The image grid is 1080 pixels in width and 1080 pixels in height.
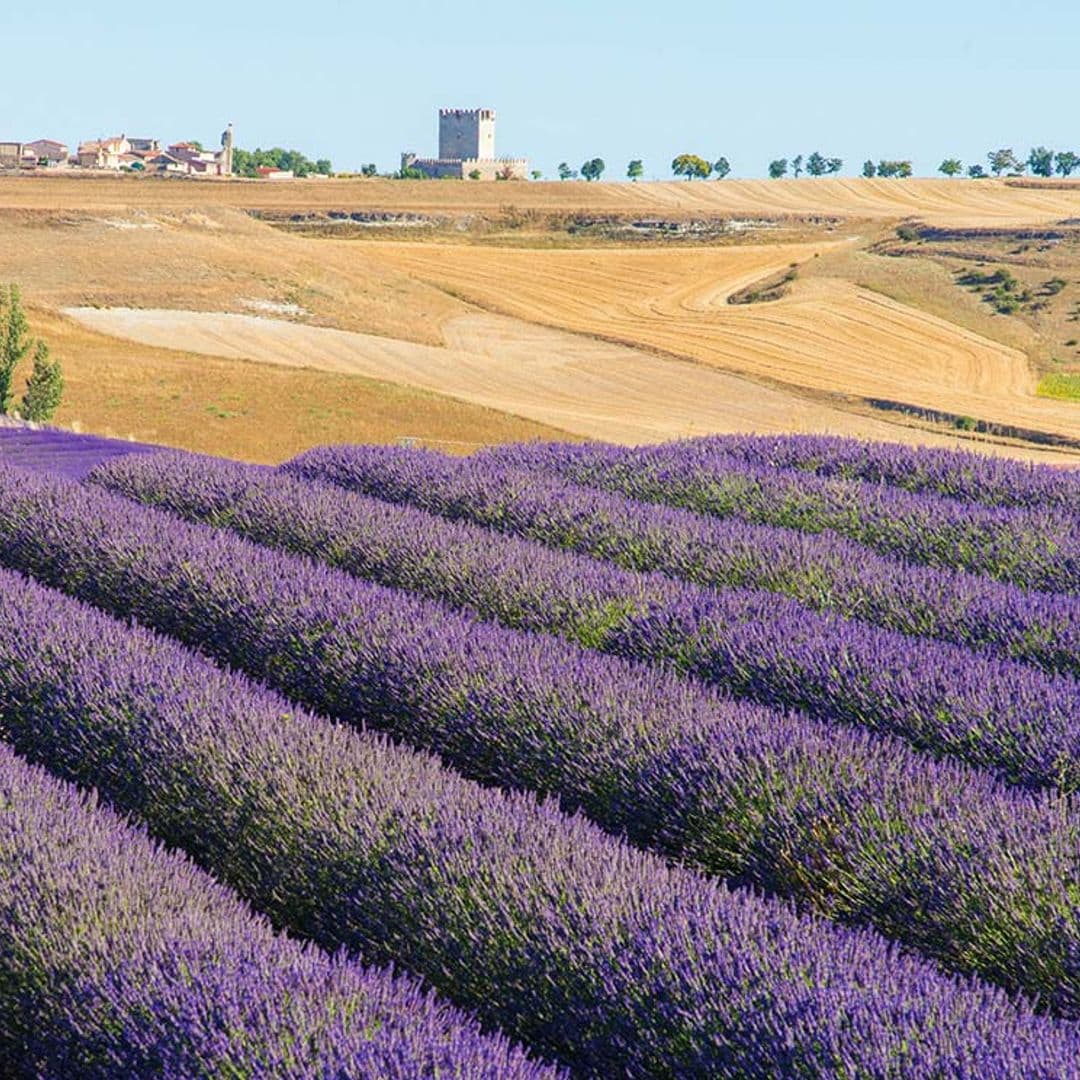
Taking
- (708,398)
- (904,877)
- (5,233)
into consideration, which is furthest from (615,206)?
(904,877)

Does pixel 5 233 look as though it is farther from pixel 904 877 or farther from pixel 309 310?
pixel 904 877

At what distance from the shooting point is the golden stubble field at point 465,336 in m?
26.0

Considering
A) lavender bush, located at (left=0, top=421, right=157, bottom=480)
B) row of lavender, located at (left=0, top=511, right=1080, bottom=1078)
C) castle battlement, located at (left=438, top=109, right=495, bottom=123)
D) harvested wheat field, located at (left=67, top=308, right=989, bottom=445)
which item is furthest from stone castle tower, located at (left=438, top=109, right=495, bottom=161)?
row of lavender, located at (left=0, top=511, right=1080, bottom=1078)

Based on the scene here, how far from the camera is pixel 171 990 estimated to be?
322 cm

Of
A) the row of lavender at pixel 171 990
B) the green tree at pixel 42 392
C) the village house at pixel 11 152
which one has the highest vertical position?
the village house at pixel 11 152

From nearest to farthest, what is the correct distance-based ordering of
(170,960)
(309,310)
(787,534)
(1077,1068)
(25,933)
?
(1077,1068), (170,960), (25,933), (787,534), (309,310)

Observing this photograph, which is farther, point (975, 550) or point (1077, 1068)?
point (975, 550)

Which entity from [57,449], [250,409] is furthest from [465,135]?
[57,449]

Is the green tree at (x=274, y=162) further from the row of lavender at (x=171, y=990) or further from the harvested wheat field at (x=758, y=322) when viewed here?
the row of lavender at (x=171, y=990)

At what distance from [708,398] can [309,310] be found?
11399mm

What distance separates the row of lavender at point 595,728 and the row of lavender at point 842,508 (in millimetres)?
1965

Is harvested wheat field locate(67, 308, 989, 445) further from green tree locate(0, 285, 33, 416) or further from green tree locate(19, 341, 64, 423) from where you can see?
green tree locate(19, 341, 64, 423)

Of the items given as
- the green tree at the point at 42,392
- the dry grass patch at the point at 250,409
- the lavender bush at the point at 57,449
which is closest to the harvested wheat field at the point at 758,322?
the dry grass patch at the point at 250,409

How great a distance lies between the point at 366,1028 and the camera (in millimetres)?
3102
